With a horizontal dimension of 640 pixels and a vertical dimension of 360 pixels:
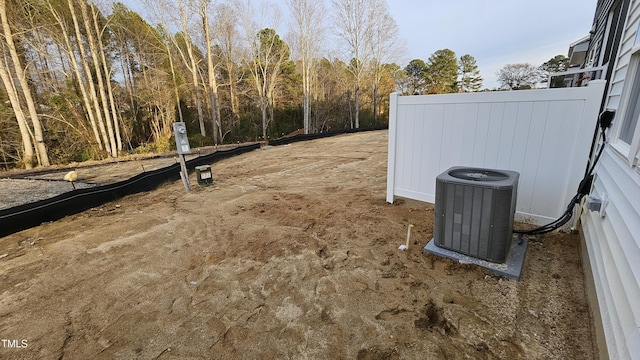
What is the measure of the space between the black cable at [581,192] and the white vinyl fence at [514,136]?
9cm

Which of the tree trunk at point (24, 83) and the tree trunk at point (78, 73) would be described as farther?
the tree trunk at point (78, 73)

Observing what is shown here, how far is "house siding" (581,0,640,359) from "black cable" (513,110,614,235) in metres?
0.10

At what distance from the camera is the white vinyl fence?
7.26ft

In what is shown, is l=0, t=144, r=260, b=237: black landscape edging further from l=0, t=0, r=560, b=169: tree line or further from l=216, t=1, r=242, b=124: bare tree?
l=216, t=1, r=242, b=124: bare tree

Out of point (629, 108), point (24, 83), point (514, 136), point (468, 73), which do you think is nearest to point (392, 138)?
point (514, 136)

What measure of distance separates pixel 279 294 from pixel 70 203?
150 inches

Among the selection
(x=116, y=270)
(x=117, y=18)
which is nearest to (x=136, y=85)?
(x=117, y=18)

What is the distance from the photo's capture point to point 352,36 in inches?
699

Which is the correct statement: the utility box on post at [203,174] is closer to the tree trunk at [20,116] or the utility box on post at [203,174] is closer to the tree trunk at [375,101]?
the tree trunk at [20,116]

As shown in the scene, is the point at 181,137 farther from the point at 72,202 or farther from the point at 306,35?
the point at 306,35

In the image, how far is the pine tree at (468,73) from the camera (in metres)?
32.0

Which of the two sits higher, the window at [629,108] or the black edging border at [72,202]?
Answer: the window at [629,108]

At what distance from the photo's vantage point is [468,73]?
32.4 meters

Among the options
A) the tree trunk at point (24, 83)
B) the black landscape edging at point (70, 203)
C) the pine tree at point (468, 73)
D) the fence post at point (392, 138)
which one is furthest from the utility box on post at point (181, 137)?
the pine tree at point (468, 73)
